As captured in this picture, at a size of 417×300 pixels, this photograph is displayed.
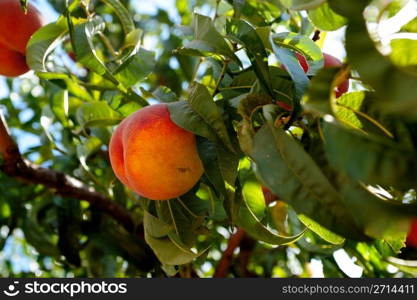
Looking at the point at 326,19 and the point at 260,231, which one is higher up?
the point at 326,19

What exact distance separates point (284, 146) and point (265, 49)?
36 centimetres

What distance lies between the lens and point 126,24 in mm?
1552

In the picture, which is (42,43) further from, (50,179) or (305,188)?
(305,188)

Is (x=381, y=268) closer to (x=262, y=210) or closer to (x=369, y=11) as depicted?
(x=262, y=210)

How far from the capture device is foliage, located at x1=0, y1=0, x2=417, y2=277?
2.23 ft

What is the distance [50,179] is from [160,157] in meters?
0.68

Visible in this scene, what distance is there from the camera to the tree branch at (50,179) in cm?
155

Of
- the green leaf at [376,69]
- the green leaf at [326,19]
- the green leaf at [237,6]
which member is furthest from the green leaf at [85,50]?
the green leaf at [376,69]

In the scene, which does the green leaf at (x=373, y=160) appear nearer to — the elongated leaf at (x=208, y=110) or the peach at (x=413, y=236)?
the elongated leaf at (x=208, y=110)

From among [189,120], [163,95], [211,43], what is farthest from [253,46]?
[163,95]

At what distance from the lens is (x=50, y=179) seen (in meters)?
1.70

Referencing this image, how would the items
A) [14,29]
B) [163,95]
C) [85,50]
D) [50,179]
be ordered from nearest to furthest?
[85,50]
[163,95]
[14,29]
[50,179]

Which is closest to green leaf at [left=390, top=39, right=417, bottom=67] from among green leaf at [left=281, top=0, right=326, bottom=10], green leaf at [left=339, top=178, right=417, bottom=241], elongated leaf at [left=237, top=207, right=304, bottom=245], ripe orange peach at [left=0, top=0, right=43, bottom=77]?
green leaf at [left=281, top=0, right=326, bottom=10]

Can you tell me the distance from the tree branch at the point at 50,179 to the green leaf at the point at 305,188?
930 mm
